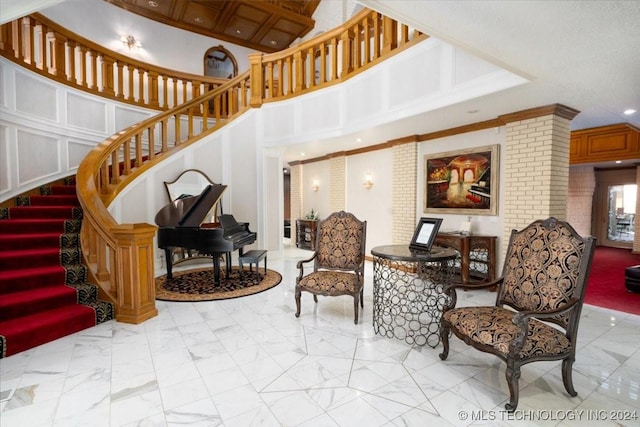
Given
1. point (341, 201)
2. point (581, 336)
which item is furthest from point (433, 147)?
point (581, 336)

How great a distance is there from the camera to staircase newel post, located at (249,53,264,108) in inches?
261

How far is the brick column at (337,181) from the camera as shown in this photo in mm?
7816

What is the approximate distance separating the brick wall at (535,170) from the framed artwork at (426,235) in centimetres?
209

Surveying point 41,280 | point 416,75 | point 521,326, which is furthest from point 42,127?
point 521,326

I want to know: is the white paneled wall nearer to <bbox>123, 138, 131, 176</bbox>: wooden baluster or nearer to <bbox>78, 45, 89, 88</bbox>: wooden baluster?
<bbox>78, 45, 89, 88</bbox>: wooden baluster

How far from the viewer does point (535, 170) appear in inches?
167

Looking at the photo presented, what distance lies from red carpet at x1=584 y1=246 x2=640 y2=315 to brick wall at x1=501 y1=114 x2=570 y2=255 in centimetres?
129

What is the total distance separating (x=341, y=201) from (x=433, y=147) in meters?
2.88

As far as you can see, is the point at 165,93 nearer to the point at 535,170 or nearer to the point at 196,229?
the point at 196,229

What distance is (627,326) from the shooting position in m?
3.40

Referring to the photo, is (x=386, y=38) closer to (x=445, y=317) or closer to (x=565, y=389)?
(x=445, y=317)

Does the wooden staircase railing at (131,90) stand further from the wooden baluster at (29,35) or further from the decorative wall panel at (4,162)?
the decorative wall panel at (4,162)

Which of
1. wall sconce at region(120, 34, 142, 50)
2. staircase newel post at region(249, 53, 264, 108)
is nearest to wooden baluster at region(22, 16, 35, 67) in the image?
wall sconce at region(120, 34, 142, 50)

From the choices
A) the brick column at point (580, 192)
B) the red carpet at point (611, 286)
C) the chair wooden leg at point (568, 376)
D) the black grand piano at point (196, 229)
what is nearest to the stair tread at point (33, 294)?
the black grand piano at point (196, 229)
